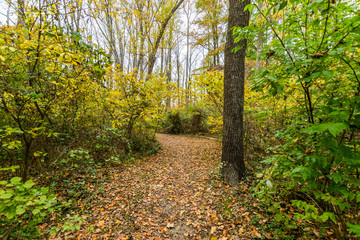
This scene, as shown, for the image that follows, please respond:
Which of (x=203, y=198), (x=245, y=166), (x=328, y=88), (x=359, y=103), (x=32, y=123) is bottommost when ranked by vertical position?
(x=203, y=198)

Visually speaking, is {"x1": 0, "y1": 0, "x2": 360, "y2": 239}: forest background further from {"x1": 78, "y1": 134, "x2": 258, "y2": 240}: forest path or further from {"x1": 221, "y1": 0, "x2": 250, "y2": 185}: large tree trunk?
{"x1": 78, "y1": 134, "x2": 258, "y2": 240}: forest path

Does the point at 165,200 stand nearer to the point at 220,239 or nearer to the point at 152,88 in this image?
the point at 220,239

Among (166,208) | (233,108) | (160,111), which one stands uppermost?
(160,111)

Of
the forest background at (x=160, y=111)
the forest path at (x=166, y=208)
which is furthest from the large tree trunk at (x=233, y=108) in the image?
the forest path at (x=166, y=208)

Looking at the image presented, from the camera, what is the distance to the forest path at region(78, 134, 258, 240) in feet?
8.21

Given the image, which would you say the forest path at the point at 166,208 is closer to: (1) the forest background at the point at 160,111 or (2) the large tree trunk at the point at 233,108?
(2) the large tree trunk at the point at 233,108

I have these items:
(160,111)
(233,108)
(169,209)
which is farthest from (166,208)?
(160,111)

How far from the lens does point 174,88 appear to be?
6406mm

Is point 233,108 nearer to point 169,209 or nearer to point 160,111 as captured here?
point 169,209

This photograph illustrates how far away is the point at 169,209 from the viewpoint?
307 cm

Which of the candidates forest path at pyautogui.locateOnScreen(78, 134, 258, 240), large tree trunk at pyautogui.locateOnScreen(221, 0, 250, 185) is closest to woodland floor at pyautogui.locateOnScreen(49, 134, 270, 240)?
forest path at pyautogui.locateOnScreen(78, 134, 258, 240)

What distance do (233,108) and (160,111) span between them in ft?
12.3

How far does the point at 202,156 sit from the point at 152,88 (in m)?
3.45

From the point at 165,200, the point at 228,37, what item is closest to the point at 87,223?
the point at 165,200
